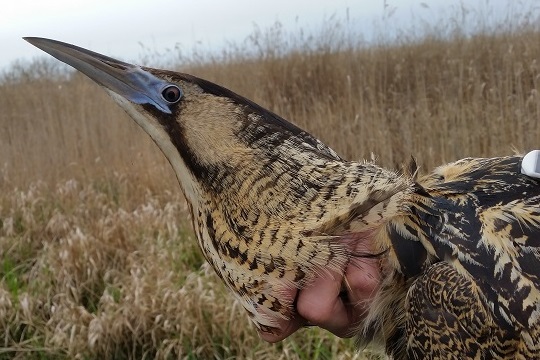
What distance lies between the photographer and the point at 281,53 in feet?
26.3

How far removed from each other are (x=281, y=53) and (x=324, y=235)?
6.99 meters

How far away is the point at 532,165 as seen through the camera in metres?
1.29

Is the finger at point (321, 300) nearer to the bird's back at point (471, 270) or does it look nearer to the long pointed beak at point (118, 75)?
the bird's back at point (471, 270)

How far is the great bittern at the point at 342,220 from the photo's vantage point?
1175 millimetres

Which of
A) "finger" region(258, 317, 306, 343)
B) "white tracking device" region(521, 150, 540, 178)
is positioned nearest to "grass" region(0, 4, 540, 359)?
"finger" region(258, 317, 306, 343)

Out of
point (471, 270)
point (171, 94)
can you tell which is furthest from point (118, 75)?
point (471, 270)

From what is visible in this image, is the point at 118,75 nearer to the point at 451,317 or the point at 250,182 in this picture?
the point at 250,182

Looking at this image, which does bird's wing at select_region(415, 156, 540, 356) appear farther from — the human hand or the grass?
the grass

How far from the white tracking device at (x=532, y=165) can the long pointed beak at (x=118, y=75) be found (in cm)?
82

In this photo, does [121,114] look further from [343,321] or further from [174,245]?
[343,321]

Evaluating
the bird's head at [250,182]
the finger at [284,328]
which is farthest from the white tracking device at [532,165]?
the finger at [284,328]

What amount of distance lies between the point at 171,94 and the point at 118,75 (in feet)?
0.48

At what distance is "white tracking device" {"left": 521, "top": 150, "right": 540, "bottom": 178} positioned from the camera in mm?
1277

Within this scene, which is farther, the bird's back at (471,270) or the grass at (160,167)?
the grass at (160,167)
